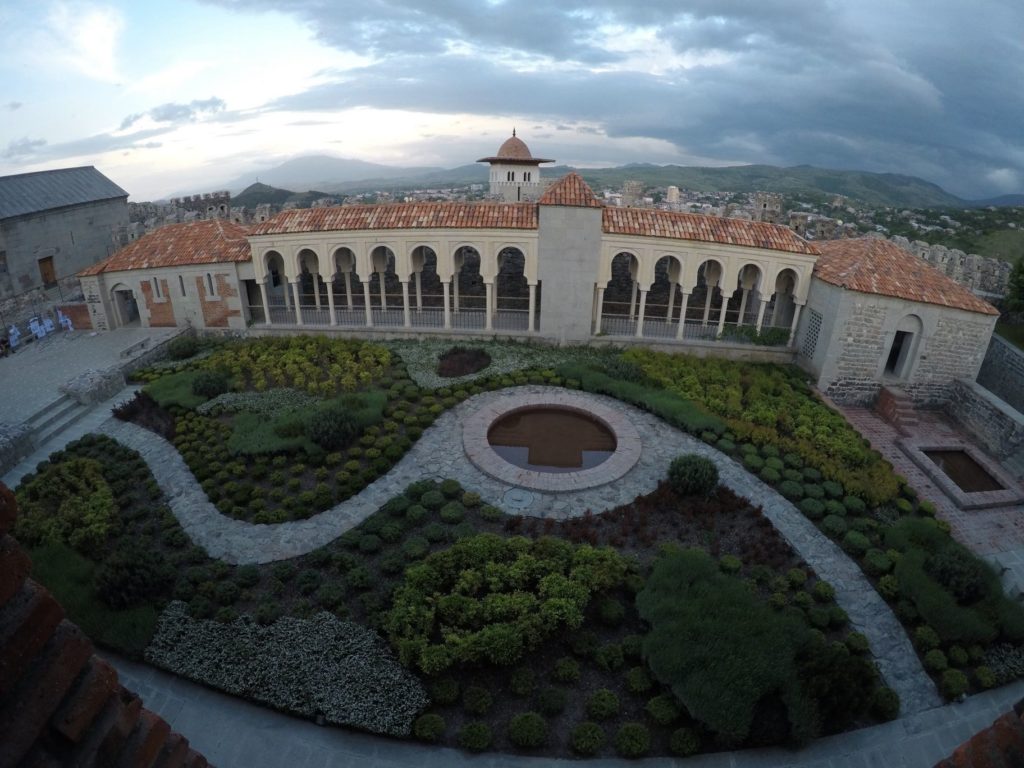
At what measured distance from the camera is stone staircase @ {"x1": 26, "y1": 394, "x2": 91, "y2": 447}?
18.2 metres

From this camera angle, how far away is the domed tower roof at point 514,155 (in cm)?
3528

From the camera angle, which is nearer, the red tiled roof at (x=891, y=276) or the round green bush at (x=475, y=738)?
the round green bush at (x=475, y=738)

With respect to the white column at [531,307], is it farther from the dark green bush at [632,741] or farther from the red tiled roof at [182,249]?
the dark green bush at [632,741]

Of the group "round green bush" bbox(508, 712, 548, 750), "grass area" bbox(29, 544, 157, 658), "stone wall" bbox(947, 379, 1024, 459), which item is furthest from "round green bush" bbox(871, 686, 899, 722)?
"grass area" bbox(29, 544, 157, 658)

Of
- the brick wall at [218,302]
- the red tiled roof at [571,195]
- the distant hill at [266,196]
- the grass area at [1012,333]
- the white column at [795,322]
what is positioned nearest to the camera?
the red tiled roof at [571,195]

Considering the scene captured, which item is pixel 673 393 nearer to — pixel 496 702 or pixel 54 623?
pixel 496 702

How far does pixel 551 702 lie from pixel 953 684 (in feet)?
24.3

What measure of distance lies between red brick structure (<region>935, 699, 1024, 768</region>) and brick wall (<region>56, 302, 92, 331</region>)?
31.8m

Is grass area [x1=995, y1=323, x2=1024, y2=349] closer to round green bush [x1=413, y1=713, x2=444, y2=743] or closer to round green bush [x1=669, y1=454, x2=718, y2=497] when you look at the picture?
round green bush [x1=669, y1=454, x2=718, y2=497]

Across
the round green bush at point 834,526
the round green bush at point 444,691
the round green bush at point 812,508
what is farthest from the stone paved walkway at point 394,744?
the round green bush at point 812,508

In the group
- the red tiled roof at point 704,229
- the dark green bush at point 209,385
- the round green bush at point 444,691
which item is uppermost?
the red tiled roof at point 704,229

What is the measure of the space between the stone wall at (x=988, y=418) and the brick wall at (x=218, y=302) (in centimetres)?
2872

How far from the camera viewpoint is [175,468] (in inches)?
651

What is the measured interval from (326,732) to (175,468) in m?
9.72
